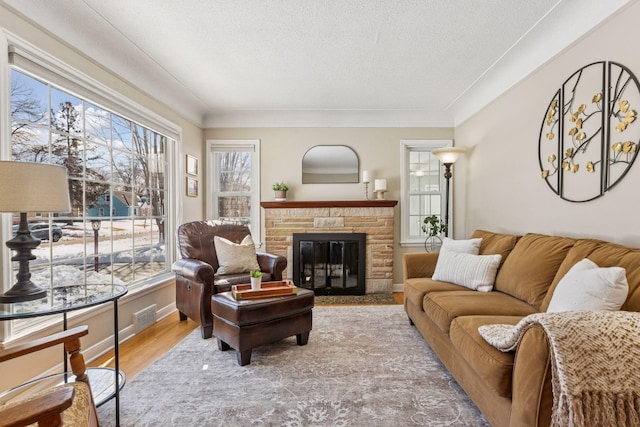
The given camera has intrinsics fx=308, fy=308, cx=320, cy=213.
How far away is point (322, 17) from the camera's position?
2219 mm

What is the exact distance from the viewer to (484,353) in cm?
145

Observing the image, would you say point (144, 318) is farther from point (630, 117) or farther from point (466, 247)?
point (630, 117)

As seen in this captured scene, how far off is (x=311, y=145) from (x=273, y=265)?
6.36 ft

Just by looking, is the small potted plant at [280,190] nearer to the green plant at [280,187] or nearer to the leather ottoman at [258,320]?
the green plant at [280,187]

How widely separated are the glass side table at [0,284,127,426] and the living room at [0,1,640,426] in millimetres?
417

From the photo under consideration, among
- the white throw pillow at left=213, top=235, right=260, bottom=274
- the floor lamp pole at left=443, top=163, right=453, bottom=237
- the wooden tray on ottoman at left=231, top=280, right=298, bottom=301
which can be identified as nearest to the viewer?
the wooden tray on ottoman at left=231, top=280, right=298, bottom=301

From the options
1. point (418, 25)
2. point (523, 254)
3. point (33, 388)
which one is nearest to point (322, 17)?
point (418, 25)

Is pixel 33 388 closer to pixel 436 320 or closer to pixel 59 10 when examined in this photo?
pixel 59 10

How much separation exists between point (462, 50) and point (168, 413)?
135 inches

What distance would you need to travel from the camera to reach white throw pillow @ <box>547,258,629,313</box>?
1.38 metres

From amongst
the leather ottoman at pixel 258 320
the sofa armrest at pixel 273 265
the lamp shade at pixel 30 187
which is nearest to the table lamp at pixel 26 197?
the lamp shade at pixel 30 187

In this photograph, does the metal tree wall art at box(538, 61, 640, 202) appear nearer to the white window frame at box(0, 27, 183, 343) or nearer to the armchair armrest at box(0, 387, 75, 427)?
the armchair armrest at box(0, 387, 75, 427)

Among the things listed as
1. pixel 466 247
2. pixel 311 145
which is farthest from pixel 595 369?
pixel 311 145

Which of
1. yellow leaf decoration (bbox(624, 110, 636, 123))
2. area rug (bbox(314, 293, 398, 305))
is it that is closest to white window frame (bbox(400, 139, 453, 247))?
area rug (bbox(314, 293, 398, 305))
